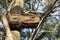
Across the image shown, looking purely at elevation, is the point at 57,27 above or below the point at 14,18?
below

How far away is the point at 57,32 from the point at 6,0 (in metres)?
1.34

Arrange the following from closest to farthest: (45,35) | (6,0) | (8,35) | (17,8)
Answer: (8,35), (17,8), (6,0), (45,35)

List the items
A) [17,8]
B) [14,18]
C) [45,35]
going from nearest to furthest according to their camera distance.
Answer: [14,18], [17,8], [45,35]

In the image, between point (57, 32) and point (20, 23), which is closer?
point (20, 23)

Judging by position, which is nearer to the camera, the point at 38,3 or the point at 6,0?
the point at 6,0

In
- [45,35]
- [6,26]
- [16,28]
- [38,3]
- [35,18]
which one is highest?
[6,26]

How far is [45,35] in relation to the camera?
4.55m

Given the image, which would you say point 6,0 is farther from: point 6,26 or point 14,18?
point 6,26

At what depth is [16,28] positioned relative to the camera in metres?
2.36

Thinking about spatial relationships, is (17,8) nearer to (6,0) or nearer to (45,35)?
(6,0)

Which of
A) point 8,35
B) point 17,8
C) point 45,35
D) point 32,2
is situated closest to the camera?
point 8,35

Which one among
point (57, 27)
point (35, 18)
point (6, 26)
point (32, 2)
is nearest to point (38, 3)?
point (32, 2)

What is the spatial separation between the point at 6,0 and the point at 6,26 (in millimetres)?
2679

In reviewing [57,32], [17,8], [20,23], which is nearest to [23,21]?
[20,23]
